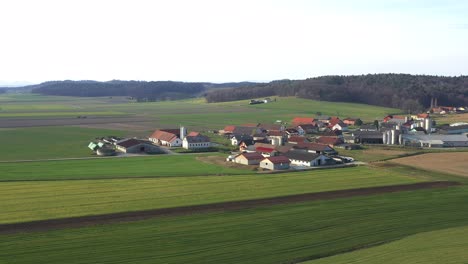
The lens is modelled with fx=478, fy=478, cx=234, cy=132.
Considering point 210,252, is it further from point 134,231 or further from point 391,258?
point 391,258

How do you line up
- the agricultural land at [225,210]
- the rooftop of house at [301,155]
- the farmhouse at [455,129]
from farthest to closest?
the farmhouse at [455,129], the rooftop of house at [301,155], the agricultural land at [225,210]

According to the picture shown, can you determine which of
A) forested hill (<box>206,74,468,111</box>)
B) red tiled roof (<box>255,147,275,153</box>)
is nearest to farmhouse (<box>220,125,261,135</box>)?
red tiled roof (<box>255,147,275,153</box>)

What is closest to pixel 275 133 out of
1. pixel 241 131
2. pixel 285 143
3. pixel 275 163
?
pixel 241 131

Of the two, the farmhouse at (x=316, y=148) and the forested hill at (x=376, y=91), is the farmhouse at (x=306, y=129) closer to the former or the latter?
the farmhouse at (x=316, y=148)

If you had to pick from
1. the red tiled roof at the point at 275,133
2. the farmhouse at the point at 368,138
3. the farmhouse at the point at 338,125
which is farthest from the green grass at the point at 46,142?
the farmhouse at the point at 338,125

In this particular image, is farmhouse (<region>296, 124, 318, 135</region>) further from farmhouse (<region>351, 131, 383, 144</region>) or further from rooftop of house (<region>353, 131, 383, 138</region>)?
farmhouse (<region>351, 131, 383, 144</region>)

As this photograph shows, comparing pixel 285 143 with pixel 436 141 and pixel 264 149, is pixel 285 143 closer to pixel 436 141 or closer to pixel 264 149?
pixel 264 149
